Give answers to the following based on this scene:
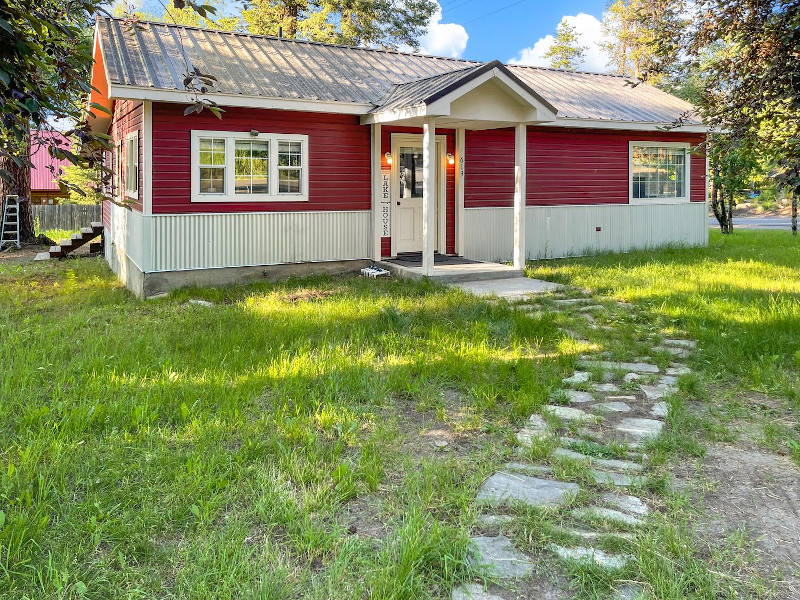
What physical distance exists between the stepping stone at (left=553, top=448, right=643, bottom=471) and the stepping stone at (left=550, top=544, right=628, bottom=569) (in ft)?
3.15

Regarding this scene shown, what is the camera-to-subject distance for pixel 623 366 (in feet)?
19.3

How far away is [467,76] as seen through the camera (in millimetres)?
9773

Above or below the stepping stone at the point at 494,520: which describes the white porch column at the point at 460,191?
above

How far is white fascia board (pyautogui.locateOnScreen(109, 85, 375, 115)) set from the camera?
29.3ft

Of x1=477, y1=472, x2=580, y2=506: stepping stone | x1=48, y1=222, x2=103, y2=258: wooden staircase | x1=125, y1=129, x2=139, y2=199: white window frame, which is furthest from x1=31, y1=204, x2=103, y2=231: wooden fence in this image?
x1=477, y1=472, x2=580, y2=506: stepping stone

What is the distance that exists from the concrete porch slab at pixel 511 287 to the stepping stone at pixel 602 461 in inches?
198

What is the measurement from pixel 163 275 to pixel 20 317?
7.39ft

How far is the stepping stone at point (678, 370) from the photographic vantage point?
5625mm

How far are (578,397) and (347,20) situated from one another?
24844 millimetres

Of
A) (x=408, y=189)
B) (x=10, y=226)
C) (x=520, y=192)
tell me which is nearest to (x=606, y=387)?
(x=520, y=192)

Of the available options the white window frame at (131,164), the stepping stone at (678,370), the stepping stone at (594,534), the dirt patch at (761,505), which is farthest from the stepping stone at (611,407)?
the white window frame at (131,164)

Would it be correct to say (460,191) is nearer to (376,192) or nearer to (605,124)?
(376,192)

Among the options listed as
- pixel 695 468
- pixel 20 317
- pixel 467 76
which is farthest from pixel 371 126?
pixel 695 468

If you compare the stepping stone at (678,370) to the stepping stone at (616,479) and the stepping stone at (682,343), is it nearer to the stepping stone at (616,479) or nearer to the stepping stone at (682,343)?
the stepping stone at (682,343)
